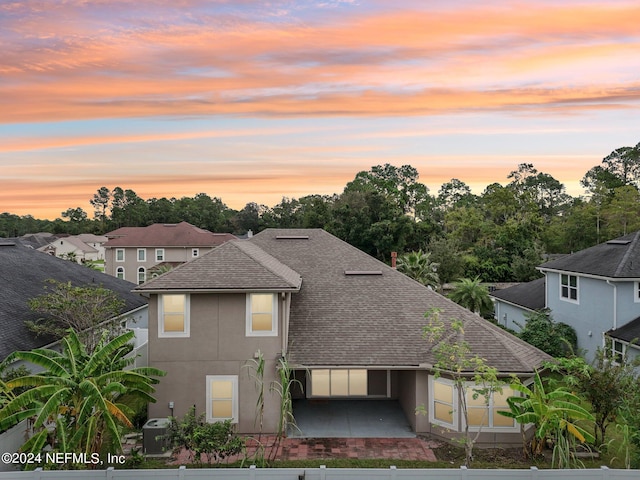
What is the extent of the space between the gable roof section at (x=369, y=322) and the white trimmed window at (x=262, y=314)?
1.59 metres

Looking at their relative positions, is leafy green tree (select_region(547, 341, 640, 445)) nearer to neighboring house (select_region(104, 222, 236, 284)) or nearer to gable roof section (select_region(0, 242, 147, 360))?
gable roof section (select_region(0, 242, 147, 360))

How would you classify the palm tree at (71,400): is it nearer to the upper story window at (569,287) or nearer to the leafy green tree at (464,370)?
the leafy green tree at (464,370)

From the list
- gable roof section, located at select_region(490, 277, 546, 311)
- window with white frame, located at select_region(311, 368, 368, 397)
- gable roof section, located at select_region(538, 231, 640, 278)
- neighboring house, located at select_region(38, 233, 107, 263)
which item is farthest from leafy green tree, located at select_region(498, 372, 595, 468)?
neighboring house, located at select_region(38, 233, 107, 263)

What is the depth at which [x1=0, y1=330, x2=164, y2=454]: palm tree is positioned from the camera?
11555mm

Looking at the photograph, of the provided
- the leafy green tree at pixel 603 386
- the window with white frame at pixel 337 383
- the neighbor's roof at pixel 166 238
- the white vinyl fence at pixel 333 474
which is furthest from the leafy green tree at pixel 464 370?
the neighbor's roof at pixel 166 238

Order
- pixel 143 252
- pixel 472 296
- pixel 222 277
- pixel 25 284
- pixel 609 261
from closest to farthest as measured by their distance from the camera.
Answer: pixel 222 277, pixel 25 284, pixel 609 261, pixel 472 296, pixel 143 252

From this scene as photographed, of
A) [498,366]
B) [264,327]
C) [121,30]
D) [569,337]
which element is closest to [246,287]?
[264,327]

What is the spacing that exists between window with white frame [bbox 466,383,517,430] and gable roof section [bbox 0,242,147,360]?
16.1 metres

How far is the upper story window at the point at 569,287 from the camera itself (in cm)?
2533

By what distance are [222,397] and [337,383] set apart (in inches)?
236

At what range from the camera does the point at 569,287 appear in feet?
84.6

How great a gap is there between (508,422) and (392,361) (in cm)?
442

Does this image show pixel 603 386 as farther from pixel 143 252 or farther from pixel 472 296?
pixel 143 252

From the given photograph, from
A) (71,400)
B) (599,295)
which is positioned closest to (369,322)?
(71,400)
